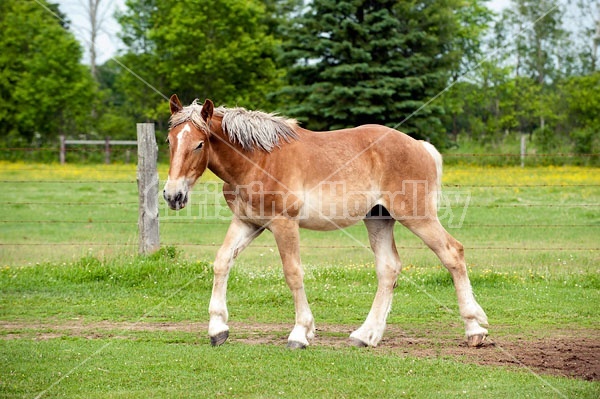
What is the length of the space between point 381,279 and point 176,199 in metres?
2.46

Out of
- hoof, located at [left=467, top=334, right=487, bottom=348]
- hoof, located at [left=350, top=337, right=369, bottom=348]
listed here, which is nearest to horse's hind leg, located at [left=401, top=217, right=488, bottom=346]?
hoof, located at [left=467, top=334, right=487, bottom=348]

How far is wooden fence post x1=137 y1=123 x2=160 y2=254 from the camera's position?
379 inches

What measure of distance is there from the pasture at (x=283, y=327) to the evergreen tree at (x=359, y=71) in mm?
12253

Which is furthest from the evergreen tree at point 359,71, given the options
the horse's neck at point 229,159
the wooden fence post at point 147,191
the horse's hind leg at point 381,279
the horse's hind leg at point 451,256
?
the horse's neck at point 229,159

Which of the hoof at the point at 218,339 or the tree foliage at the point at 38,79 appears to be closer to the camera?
the hoof at the point at 218,339

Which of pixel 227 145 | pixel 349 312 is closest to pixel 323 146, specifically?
pixel 227 145

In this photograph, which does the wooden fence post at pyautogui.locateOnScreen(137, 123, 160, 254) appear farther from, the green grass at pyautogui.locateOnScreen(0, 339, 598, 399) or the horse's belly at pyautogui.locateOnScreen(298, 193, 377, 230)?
the horse's belly at pyautogui.locateOnScreen(298, 193, 377, 230)

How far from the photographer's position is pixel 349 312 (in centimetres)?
804

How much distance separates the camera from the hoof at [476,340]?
21.4 feet

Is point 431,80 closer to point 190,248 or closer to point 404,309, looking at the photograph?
point 190,248

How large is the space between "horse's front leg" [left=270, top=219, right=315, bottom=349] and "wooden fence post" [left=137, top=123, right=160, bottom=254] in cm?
365

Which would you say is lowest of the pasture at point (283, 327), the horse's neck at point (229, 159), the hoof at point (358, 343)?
the hoof at point (358, 343)

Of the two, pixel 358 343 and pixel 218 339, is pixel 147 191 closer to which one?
pixel 218 339

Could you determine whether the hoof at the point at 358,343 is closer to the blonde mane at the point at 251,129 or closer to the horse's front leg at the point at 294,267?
the horse's front leg at the point at 294,267
